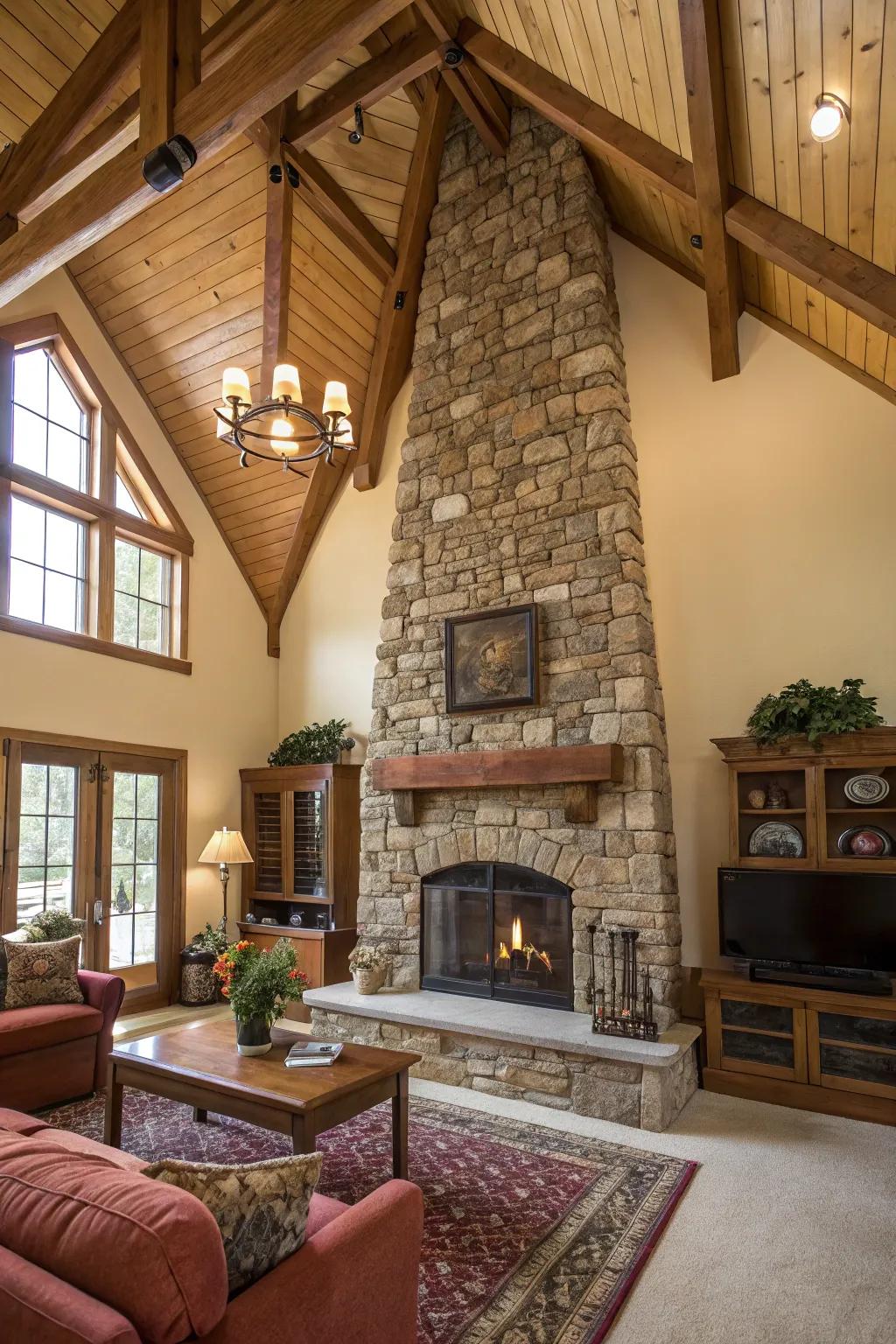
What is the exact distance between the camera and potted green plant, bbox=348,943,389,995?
5621 mm

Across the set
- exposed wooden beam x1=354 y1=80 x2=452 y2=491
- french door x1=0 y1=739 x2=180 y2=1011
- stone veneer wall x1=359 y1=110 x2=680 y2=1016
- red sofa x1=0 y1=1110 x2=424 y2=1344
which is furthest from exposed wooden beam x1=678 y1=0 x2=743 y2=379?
french door x1=0 y1=739 x2=180 y2=1011

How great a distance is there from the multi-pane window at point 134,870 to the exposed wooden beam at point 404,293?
3299mm

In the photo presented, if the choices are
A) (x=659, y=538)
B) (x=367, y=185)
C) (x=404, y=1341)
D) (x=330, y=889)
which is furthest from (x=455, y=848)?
(x=367, y=185)

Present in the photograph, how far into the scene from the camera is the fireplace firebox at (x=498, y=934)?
5.32 m

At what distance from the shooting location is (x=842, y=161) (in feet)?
12.1

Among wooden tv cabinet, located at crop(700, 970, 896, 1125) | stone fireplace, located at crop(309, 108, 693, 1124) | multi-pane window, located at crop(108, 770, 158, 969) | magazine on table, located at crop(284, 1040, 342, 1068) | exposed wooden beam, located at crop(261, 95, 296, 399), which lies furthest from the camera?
multi-pane window, located at crop(108, 770, 158, 969)

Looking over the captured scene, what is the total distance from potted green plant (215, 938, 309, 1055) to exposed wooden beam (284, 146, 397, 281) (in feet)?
16.9

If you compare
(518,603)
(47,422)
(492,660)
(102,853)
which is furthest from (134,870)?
(518,603)

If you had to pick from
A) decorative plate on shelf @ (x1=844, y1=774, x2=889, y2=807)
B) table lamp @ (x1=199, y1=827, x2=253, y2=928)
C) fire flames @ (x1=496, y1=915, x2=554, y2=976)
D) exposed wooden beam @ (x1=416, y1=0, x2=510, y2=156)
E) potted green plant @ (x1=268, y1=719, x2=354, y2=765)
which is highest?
exposed wooden beam @ (x1=416, y1=0, x2=510, y2=156)

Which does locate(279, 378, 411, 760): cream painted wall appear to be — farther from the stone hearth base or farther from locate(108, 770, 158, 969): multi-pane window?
the stone hearth base

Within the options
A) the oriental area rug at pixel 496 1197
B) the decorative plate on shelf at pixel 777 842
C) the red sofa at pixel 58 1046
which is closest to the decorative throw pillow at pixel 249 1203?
the oriental area rug at pixel 496 1197

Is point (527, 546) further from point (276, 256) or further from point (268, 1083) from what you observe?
point (268, 1083)

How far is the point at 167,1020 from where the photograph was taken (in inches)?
249

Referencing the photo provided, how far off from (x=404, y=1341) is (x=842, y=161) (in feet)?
15.3
